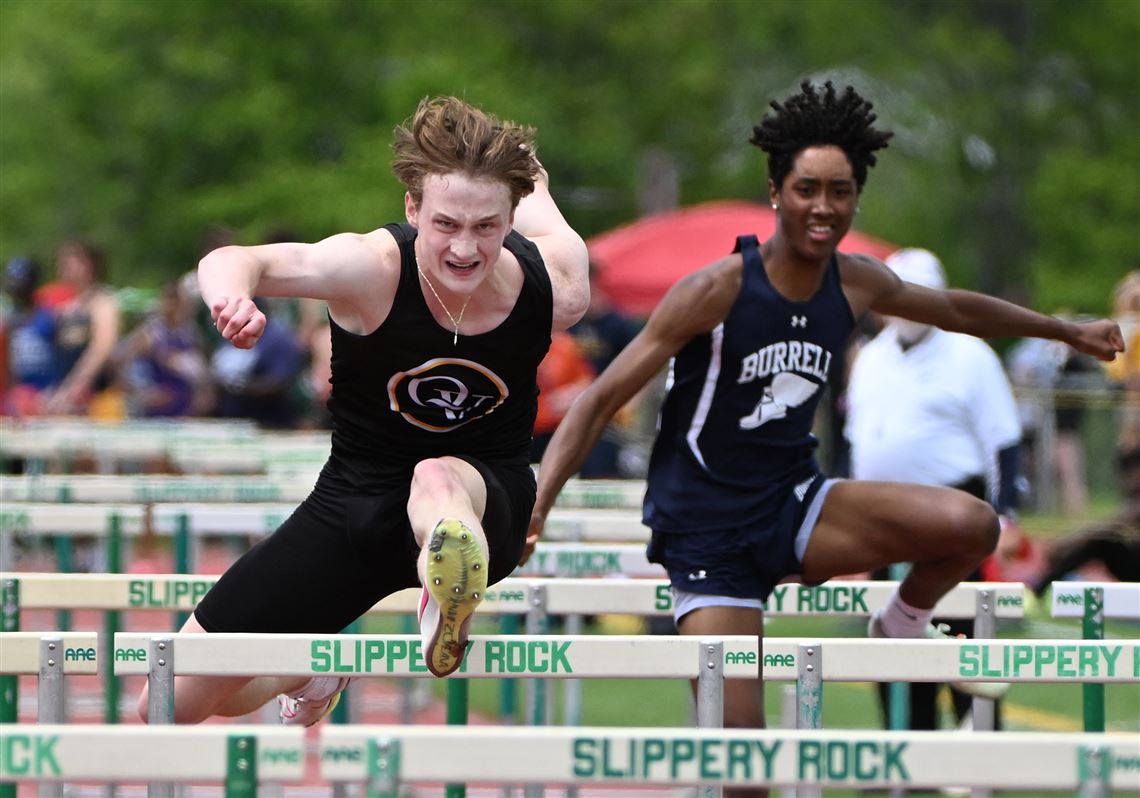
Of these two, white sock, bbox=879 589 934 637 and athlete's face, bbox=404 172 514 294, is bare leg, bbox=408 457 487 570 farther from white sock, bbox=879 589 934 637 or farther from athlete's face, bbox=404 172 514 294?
white sock, bbox=879 589 934 637

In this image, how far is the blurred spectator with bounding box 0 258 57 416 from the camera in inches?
556

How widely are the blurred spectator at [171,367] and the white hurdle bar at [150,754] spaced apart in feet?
40.8

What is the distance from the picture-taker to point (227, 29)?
1169 inches

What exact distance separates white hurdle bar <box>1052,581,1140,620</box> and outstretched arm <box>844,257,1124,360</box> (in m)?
0.77

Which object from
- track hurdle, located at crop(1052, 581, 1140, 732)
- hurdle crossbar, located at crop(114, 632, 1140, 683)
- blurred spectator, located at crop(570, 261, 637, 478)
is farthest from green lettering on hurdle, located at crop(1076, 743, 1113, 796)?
blurred spectator, located at crop(570, 261, 637, 478)

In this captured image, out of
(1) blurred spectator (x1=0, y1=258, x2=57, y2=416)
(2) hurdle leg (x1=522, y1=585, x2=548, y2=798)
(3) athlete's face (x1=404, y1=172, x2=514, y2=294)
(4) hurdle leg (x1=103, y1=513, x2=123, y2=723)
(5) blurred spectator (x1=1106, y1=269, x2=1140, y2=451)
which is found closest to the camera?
(3) athlete's face (x1=404, y1=172, x2=514, y2=294)

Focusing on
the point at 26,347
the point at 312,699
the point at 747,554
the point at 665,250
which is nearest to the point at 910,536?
the point at 747,554

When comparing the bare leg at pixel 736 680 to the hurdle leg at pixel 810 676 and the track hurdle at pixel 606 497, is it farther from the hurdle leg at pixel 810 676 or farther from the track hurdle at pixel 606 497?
the track hurdle at pixel 606 497

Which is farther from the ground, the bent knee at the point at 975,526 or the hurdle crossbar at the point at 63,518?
the hurdle crossbar at the point at 63,518

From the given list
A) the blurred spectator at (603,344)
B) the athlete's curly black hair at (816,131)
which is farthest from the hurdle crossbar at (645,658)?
the blurred spectator at (603,344)

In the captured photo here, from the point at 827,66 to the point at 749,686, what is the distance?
98.7 feet

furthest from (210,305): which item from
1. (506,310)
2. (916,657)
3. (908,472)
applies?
(908,472)

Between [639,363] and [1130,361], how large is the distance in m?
8.31

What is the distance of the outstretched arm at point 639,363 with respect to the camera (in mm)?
5898
